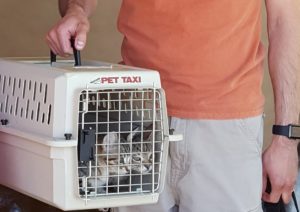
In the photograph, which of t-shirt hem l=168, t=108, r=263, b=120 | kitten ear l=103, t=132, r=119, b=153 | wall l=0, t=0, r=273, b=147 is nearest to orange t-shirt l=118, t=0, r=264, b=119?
t-shirt hem l=168, t=108, r=263, b=120

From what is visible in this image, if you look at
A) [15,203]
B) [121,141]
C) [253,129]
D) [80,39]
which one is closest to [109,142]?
[121,141]

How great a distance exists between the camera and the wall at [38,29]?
248cm

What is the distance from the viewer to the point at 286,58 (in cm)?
159

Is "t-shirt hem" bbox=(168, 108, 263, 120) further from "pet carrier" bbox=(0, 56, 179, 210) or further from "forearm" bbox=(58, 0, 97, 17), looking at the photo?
"forearm" bbox=(58, 0, 97, 17)

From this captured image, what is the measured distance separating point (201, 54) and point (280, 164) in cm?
30

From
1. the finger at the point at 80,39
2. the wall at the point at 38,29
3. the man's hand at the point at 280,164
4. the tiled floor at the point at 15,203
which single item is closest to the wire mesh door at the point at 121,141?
the finger at the point at 80,39

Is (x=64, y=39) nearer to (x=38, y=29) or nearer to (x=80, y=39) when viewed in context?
(x=80, y=39)

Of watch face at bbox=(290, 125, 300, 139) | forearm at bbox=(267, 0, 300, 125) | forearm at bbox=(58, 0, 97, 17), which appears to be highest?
forearm at bbox=(58, 0, 97, 17)

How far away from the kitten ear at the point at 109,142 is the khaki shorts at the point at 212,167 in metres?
0.21

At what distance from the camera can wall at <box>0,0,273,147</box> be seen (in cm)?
248

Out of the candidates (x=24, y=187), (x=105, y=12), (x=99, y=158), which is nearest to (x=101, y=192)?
(x=99, y=158)

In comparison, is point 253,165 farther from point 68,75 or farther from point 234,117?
point 68,75

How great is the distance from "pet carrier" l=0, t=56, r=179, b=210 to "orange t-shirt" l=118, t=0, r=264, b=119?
16 centimetres

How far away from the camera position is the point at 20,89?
4.42ft
